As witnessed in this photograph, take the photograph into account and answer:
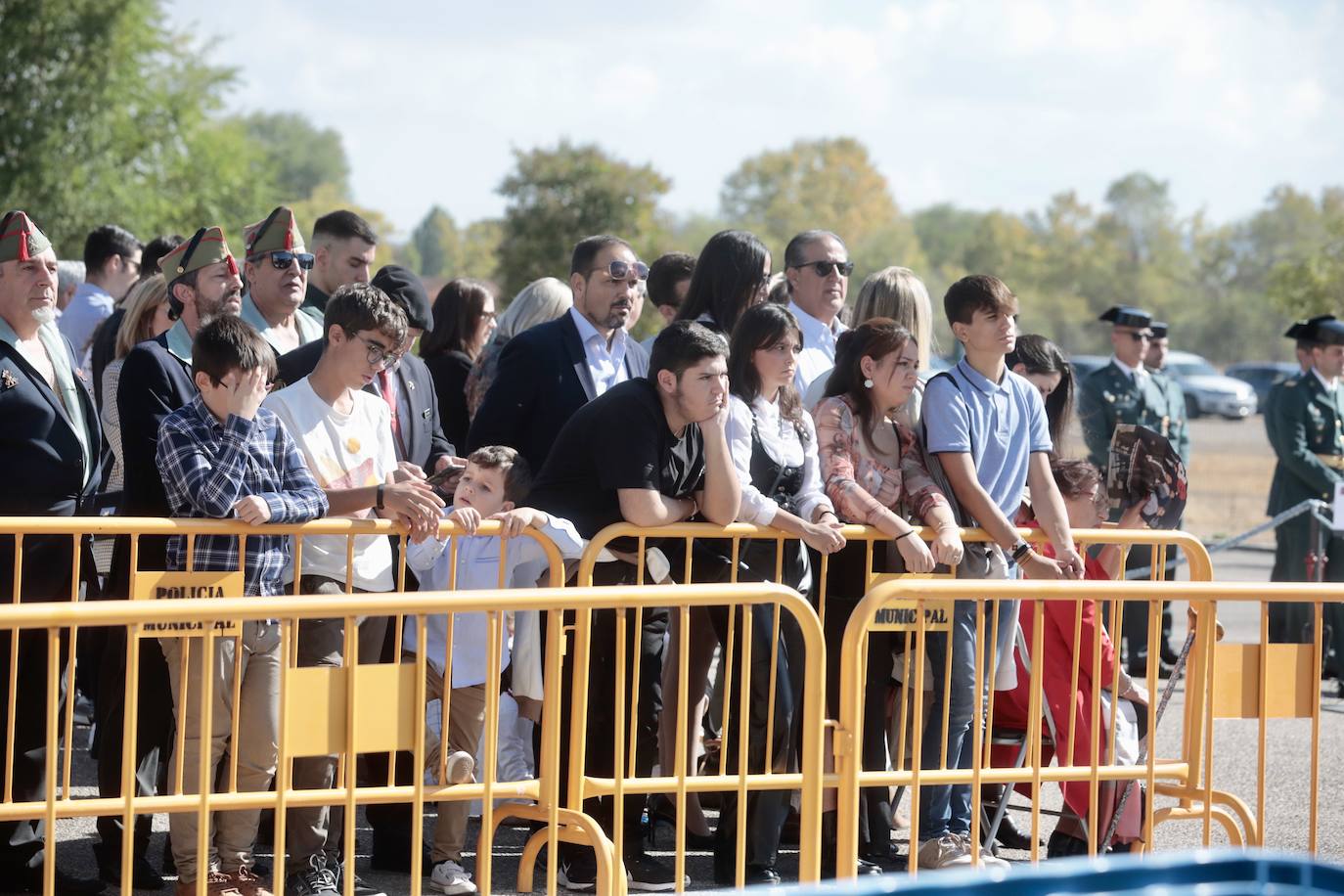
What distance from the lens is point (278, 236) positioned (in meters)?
6.53

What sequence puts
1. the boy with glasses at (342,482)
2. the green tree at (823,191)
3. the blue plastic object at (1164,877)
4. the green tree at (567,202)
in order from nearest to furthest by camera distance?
the blue plastic object at (1164,877) < the boy with glasses at (342,482) < the green tree at (567,202) < the green tree at (823,191)

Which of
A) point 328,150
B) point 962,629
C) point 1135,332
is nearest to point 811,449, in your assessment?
point 962,629

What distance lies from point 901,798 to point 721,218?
382ft

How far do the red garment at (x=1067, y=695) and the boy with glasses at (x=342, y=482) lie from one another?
2311mm

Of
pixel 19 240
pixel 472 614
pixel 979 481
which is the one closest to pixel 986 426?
pixel 979 481

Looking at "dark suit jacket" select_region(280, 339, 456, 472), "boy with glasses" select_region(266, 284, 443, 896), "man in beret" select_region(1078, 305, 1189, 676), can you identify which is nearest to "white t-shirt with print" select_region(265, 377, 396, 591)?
"boy with glasses" select_region(266, 284, 443, 896)

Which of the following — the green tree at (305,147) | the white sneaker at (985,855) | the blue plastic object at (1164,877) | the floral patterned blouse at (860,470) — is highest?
the green tree at (305,147)

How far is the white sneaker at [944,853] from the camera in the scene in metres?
5.91

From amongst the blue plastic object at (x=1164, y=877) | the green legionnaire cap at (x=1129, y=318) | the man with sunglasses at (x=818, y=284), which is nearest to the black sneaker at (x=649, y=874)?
the man with sunglasses at (x=818, y=284)

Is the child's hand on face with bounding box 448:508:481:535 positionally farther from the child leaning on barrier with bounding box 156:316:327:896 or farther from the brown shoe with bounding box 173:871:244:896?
the brown shoe with bounding box 173:871:244:896

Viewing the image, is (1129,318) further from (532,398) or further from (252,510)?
(252,510)

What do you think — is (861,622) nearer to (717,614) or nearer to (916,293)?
(717,614)

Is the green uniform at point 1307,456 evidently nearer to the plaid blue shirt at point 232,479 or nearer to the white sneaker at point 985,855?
the white sneaker at point 985,855

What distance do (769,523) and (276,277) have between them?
7.33 ft
